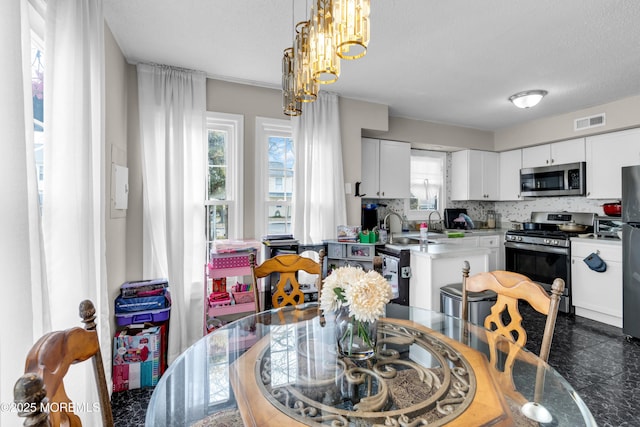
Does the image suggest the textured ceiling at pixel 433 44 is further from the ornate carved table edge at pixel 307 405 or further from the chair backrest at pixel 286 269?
the ornate carved table edge at pixel 307 405

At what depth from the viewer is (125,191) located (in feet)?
8.14

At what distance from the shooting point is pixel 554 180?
4.29m

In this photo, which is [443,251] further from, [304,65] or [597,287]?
[597,287]

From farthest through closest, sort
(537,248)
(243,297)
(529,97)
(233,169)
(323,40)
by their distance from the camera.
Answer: (537,248), (529,97), (233,169), (243,297), (323,40)

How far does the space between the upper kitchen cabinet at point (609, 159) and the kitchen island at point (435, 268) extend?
7.87 feet

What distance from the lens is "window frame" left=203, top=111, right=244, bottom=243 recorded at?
3.08 meters

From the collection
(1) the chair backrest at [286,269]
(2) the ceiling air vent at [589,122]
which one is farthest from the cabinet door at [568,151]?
(1) the chair backrest at [286,269]

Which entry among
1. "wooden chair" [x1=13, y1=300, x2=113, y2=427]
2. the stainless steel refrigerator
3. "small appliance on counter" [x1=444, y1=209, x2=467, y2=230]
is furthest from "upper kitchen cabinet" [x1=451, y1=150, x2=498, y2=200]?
"wooden chair" [x1=13, y1=300, x2=113, y2=427]

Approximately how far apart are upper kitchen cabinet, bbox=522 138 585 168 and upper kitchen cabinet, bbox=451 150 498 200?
18.7 inches

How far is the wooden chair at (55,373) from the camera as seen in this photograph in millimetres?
499

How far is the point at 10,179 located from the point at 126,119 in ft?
6.46

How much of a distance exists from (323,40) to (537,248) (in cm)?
427

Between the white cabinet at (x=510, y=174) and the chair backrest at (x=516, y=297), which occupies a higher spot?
the white cabinet at (x=510, y=174)

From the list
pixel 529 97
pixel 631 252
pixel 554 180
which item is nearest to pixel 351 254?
pixel 529 97
